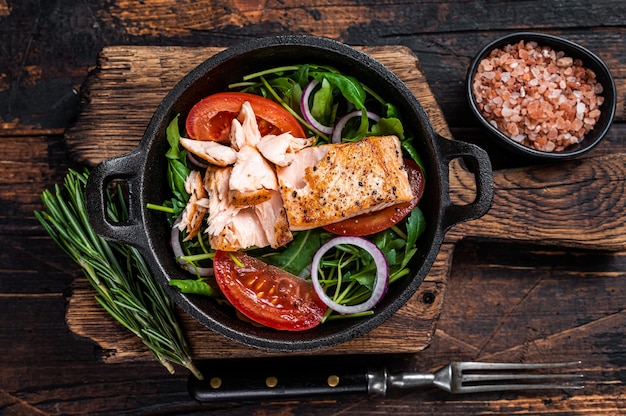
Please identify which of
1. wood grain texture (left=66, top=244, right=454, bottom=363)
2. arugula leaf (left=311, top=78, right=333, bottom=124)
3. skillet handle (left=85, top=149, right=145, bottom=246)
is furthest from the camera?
wood grain texture (left=66, top=244, right=454, bottom=363)

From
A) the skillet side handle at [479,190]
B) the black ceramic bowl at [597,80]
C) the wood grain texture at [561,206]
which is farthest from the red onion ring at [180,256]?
the black ceramic bowl at [597,80]

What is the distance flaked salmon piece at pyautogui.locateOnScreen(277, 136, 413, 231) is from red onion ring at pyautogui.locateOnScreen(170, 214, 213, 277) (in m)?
0.41

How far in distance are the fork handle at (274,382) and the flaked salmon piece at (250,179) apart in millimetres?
837

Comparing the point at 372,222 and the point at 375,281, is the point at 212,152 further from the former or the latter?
the point at 375,281

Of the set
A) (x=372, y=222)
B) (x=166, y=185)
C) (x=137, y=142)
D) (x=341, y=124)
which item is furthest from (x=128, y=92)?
(x=372, y=222)

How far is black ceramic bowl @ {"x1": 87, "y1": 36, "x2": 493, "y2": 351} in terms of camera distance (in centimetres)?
222

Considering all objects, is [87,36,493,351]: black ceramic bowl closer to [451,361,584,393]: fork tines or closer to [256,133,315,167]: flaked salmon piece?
[256,133,315,167]: flaked salmon piece

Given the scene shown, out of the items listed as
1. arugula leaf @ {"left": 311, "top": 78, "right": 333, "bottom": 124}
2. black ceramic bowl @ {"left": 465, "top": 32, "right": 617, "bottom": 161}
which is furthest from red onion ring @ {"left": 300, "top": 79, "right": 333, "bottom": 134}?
black ceramic bowl @ {"left": 465, "top": 32, "right": 617, "bottom": 161}

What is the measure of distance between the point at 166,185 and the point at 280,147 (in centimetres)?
52

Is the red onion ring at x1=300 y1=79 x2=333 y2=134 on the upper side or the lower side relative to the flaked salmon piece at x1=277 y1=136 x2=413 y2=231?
upper

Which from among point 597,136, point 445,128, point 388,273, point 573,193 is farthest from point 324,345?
point 597,136

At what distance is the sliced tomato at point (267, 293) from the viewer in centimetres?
235

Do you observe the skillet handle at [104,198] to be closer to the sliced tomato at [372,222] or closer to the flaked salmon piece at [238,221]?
the flaked salmon piece at [238,221]

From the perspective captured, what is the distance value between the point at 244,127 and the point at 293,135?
0.19 meters
